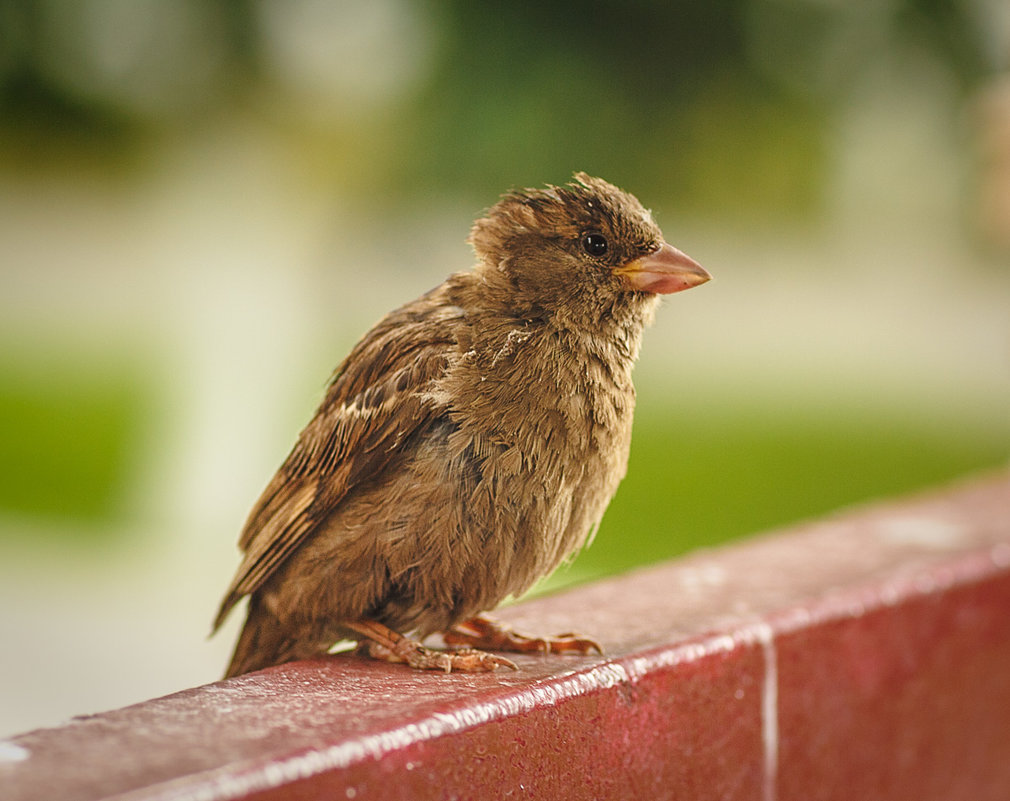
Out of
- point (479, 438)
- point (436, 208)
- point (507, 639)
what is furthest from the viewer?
point (436, 208)

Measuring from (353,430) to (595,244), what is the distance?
560mm

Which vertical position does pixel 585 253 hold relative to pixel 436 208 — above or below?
below

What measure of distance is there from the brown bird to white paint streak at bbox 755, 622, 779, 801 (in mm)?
378

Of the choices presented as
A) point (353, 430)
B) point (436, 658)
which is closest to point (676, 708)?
point (436, 658)

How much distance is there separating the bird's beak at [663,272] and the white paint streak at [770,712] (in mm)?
707

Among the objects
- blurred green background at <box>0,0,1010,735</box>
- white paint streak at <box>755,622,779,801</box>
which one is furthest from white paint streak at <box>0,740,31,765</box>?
blurred green background at <box>0,0,1010,735</box>

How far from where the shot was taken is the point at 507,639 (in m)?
2.33

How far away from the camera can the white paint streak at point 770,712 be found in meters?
2.32

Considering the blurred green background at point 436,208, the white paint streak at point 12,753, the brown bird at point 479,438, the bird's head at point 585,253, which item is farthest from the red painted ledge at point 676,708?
the blurred green background at point 436,208

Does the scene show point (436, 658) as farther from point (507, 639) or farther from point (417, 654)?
point (507, 639)

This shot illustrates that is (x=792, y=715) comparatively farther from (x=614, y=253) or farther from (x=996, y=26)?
(x=996, y=26)

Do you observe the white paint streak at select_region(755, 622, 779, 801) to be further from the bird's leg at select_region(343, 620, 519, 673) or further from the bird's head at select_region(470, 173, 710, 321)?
the bird's head at select_region(470, 173, 710, 321)

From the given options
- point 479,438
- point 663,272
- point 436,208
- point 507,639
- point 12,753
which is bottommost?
point 12,753

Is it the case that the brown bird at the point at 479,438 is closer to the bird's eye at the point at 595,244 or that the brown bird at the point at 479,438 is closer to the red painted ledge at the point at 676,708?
the bird's eye at the point at 595,244
